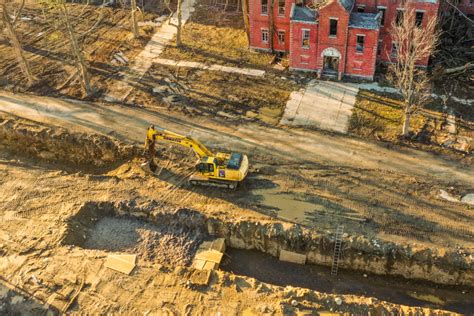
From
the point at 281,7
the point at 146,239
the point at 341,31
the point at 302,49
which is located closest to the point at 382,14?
the point at 341,31

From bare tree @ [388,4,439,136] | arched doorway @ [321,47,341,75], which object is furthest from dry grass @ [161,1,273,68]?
bare tree @ [388,4,439,136]

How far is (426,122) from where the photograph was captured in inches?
1259

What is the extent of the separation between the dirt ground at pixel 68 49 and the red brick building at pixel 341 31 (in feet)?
41.2

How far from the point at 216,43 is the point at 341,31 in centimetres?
1199

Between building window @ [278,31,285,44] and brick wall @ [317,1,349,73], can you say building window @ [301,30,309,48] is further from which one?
building window @ [278,31,285,44]

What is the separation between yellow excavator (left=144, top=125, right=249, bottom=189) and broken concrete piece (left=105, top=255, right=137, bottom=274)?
19.4 feet

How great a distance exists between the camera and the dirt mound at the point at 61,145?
30328 millimetres

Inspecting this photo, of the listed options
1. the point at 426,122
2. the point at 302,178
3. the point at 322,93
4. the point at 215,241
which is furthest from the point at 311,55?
the point at 215,241

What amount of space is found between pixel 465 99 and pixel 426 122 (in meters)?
4.50

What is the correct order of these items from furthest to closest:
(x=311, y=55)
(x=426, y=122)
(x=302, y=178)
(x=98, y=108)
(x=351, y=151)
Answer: (x=311, y=55) → (x=98, y=108) → (x=426, y=122) → (x=351, y=151) → (x=302, y=178)

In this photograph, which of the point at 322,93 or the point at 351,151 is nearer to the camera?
the point at 351,151

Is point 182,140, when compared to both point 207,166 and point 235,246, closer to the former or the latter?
point 207,166

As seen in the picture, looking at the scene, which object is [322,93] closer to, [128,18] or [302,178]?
[302,178]

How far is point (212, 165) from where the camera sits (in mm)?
26188
